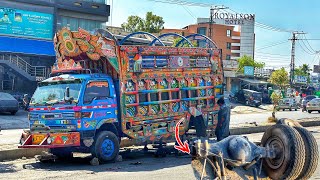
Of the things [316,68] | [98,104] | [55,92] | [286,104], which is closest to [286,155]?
[98,104]

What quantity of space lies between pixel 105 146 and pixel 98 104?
1.01m

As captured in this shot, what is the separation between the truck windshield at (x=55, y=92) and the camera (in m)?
11.6

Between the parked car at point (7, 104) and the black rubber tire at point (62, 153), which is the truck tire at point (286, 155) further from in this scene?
the parked car at point (7, 104)

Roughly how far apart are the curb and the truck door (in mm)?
2292

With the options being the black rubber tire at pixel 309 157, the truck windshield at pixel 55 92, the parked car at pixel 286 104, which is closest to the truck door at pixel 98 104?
the truck windshield at pixel 55 92

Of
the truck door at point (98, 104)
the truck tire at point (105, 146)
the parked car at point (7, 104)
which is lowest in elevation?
the parked car at point (7, 104)

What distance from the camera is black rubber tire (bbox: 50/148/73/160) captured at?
11.9m

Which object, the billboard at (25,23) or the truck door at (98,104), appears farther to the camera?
the billboard at (25,23)

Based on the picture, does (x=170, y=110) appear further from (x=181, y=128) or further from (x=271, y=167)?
(x=271, y=167)

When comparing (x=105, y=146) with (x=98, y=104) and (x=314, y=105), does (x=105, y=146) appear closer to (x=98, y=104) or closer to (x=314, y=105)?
(x=98, y=104)

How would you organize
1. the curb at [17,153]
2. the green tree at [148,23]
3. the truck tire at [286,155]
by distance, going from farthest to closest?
the green tree at [148,23] < the curb at [17,153] < the truck tire at [286,155]

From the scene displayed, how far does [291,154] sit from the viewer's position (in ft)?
17.2

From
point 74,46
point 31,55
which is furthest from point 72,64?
point 31,55

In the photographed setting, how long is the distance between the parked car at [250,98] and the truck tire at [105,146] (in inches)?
1640
